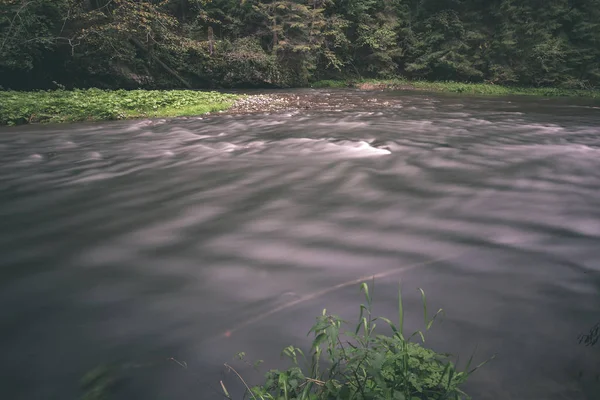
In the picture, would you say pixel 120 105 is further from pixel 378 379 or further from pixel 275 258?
pixel 378 379

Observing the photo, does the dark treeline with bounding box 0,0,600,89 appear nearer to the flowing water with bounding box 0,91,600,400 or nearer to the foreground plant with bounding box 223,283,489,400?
the flowing water with bounding box 0,91,600,400

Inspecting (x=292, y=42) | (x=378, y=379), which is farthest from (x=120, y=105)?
(x=292, y=42)

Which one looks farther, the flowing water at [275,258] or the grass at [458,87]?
the grass at [458,87]

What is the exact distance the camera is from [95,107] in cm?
1162

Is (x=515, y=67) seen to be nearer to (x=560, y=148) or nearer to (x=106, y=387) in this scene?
(x=560, y=148)

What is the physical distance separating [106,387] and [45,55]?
19523mm

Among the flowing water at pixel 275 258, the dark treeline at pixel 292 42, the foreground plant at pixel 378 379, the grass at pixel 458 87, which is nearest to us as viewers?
the foreground plant at pixel 378 379

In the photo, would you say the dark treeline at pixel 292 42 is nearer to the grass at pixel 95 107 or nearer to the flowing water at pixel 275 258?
the grass at pixel 95 107

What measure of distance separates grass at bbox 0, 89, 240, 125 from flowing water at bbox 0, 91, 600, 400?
4545 millimetres

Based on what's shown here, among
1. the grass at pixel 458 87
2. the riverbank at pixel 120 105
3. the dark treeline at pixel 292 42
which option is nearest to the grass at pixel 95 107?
the riverbank at pixel 120 105

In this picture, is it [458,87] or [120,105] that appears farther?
[458,87]

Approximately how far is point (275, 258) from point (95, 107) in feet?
35.6

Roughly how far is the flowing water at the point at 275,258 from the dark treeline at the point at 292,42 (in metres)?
12.5

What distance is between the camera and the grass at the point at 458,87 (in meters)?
20.7
